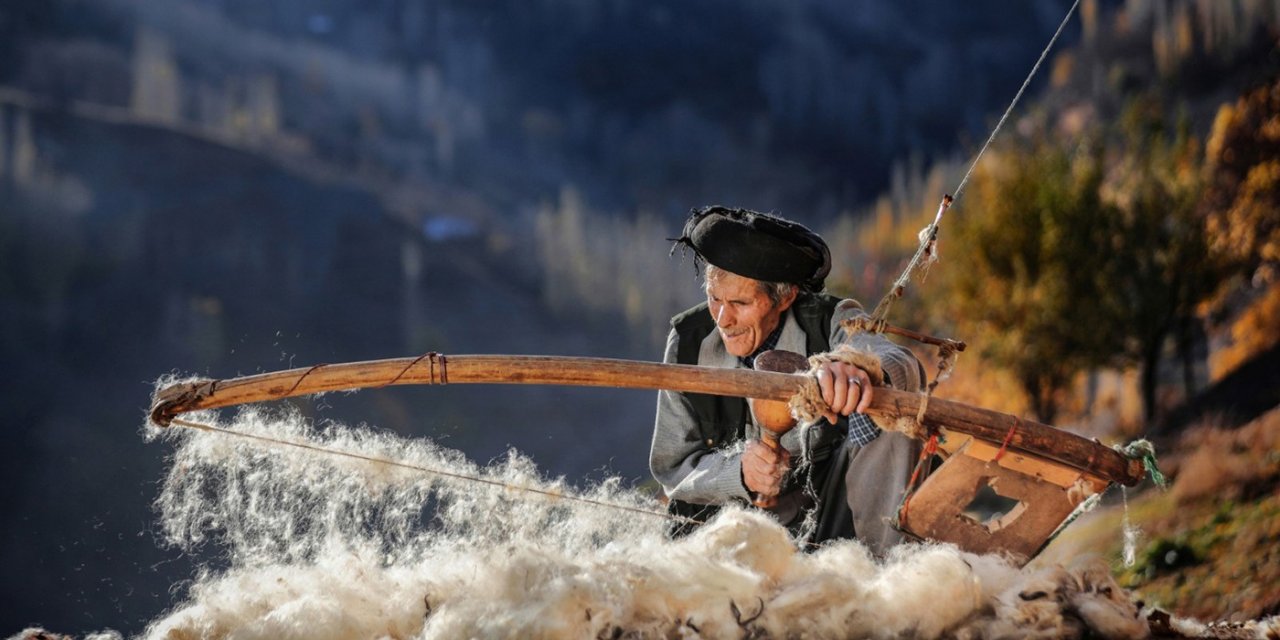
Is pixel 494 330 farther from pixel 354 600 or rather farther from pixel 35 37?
pixel 354 600

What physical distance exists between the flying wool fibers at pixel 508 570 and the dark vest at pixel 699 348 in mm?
325

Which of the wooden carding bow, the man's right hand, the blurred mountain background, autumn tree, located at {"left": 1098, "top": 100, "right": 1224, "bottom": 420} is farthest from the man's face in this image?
autumn tree, located at {"left": 1098, "top": 100, "right": 1224, "bottom": 420}

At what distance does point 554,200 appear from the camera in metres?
12.5

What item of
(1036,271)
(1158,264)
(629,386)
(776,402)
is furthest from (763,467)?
(1036,271)

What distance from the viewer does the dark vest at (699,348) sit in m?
2.89

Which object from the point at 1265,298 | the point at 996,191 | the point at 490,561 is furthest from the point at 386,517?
the point at 996,191

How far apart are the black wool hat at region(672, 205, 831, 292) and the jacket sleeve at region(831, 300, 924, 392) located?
0.15 meters

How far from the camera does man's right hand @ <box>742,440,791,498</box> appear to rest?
2580 millimetres

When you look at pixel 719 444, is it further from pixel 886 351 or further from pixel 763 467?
pixel 886 351

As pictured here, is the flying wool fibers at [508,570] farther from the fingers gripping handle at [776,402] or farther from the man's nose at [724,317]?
the man's nose at [724,317]

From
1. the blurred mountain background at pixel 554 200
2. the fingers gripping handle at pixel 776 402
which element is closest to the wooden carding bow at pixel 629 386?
the fingers gripping handle at pixel 776 402

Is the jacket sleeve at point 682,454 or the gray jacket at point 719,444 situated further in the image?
the jacket sleeve at point 682,454

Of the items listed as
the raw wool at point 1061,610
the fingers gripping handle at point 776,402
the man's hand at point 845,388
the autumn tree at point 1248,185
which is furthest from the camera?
the autumn tree at point 1248,185

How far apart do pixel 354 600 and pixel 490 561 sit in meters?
0.32
